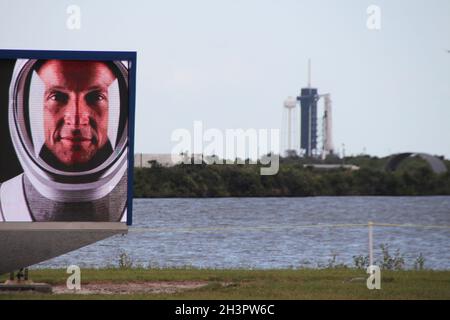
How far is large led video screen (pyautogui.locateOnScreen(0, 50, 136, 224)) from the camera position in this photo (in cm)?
2038

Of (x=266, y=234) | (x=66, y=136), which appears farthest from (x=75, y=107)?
(x=266, y=234)

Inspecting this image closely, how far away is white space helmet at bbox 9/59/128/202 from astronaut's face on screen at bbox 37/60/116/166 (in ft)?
0.42

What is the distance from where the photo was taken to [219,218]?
267 ft

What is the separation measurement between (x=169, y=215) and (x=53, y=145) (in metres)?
61.8

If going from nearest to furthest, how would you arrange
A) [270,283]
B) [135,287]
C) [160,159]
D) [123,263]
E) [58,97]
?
1. [58,97]
2. [135,287]
3. [270,283]
4. [123,263]
5. [160,159]

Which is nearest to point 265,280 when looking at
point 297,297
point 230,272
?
point 230,272

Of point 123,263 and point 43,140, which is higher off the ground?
point 43,140

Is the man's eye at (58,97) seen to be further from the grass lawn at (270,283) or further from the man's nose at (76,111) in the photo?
the grass lawn at (270,283)

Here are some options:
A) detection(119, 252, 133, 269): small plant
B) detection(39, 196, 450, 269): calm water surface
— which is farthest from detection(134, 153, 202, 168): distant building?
detection(119, 252, 133, 269): small plant

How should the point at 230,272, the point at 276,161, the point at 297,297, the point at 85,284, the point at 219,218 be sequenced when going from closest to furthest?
the point at 297,297
the point at 85,284
the point at 230,272
the point at 219,218
the point at 276,161

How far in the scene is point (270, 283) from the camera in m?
23.2

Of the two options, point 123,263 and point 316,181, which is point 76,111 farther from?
point 316,181

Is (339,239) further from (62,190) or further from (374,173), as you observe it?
(374,173)

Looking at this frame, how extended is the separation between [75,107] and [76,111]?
0.08 metres
